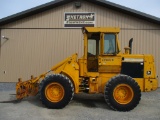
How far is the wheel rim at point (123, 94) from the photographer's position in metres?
8.93

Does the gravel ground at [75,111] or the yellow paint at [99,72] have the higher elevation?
the yellow paint at [99,72]

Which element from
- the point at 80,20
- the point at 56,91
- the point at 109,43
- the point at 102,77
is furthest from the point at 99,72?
the point at 80,20

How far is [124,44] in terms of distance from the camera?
15109mm

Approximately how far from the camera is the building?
49.6 ft

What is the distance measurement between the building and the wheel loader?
5340 mm

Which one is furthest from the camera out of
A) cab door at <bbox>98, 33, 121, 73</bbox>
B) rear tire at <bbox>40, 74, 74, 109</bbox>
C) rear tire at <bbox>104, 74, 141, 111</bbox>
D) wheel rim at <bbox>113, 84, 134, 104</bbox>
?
cab door at <bbox>98, 33, 121, 73</bbox>

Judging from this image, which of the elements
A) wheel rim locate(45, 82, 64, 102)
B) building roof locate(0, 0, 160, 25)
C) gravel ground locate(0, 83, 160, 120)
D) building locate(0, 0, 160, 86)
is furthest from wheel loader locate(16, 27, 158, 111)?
building roof locate(0, 0, 160, 25)

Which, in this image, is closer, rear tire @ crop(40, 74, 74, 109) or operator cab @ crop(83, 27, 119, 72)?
rear tire @ crop(40, 74, 74, 109)

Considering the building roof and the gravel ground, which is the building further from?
the gravel ground

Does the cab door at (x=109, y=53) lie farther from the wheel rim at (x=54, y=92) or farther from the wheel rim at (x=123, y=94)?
the wheel rim at (x=54, y=92)

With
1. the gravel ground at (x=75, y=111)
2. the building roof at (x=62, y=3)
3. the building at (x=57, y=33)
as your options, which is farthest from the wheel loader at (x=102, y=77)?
the building roof at (x=62, y=3)

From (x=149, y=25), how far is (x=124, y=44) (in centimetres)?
192

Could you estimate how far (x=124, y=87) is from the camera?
9.00 meters

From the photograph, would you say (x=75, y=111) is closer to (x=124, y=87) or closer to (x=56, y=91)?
(x=56, y=91)
